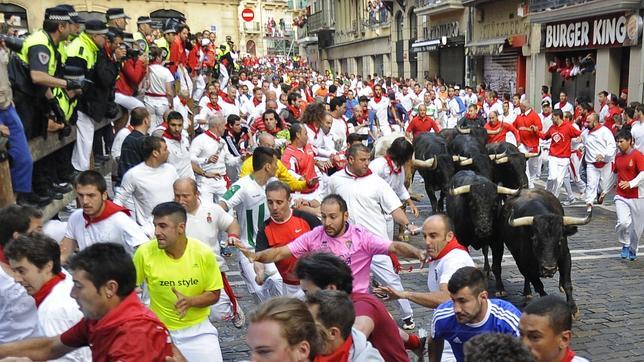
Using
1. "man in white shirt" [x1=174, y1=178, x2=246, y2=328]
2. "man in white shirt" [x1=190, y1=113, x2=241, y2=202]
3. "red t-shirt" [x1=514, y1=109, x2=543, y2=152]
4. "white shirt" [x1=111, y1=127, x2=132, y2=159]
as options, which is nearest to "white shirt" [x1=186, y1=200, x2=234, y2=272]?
"man in white shirt" [x1=174, y1=178, x2=246, y2=328]

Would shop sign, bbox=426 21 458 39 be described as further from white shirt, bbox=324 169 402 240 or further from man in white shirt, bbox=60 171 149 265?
man in white shirt, bbox=60 171 149 265

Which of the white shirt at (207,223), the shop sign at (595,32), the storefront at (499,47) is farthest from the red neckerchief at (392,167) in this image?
the storefront at (499,47)

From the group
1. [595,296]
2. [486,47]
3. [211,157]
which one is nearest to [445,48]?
[486,47]

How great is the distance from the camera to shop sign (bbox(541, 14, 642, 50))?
19719 millimetres

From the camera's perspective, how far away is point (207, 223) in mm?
6137

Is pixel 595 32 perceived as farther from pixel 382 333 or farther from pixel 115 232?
pixel 382 333

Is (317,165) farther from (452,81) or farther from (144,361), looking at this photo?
(452,81)

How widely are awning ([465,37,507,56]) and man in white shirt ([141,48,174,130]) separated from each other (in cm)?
1885


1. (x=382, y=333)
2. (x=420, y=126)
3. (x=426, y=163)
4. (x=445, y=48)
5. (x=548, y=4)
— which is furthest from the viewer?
(x=445, y=48)

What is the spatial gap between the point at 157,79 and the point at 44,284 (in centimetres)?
935

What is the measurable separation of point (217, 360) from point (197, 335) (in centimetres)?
25

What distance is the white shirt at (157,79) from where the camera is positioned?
1268 cm

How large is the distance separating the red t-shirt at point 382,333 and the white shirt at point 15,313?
7.16 feet

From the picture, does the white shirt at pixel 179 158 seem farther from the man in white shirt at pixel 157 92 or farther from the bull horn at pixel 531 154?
the bull horn at pixel 531 154
